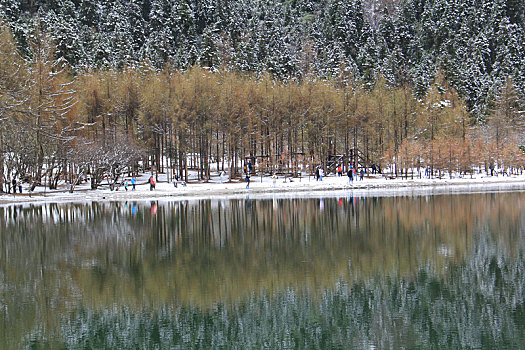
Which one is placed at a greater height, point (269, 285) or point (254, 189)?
point (254, 189)

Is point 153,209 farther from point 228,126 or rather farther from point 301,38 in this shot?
point 301,38

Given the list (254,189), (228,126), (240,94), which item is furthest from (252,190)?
(240,94)

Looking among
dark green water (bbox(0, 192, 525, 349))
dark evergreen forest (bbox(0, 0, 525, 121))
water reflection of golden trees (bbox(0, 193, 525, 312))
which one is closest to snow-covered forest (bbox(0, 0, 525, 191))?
dark evergreen forest (bbox(0, 0, 525, 121))

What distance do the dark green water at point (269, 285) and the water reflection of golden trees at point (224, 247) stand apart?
0.25 ft

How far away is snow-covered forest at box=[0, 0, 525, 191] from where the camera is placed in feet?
183

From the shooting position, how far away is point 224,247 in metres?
22.2

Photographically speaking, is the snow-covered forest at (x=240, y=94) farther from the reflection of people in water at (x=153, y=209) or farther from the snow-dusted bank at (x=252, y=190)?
the reflection of people in water at (x=153, y=209)

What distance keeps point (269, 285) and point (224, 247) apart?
6.59m

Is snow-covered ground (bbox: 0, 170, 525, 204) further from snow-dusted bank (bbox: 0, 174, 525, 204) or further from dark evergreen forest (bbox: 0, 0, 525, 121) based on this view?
dark evergreen forest (bbox: 0, 0, 525, 121)

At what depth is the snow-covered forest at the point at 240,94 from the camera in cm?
5580

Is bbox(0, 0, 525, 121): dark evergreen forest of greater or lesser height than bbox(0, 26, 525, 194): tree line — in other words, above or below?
above

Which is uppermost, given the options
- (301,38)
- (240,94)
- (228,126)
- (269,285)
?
(301,38)

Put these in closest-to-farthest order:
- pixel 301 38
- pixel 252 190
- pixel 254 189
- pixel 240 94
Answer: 1. pixel 252 190
2. pixel 254 189
3. pixel 240 94
4. pixel 301 38

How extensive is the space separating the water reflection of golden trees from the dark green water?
0.25 feet
